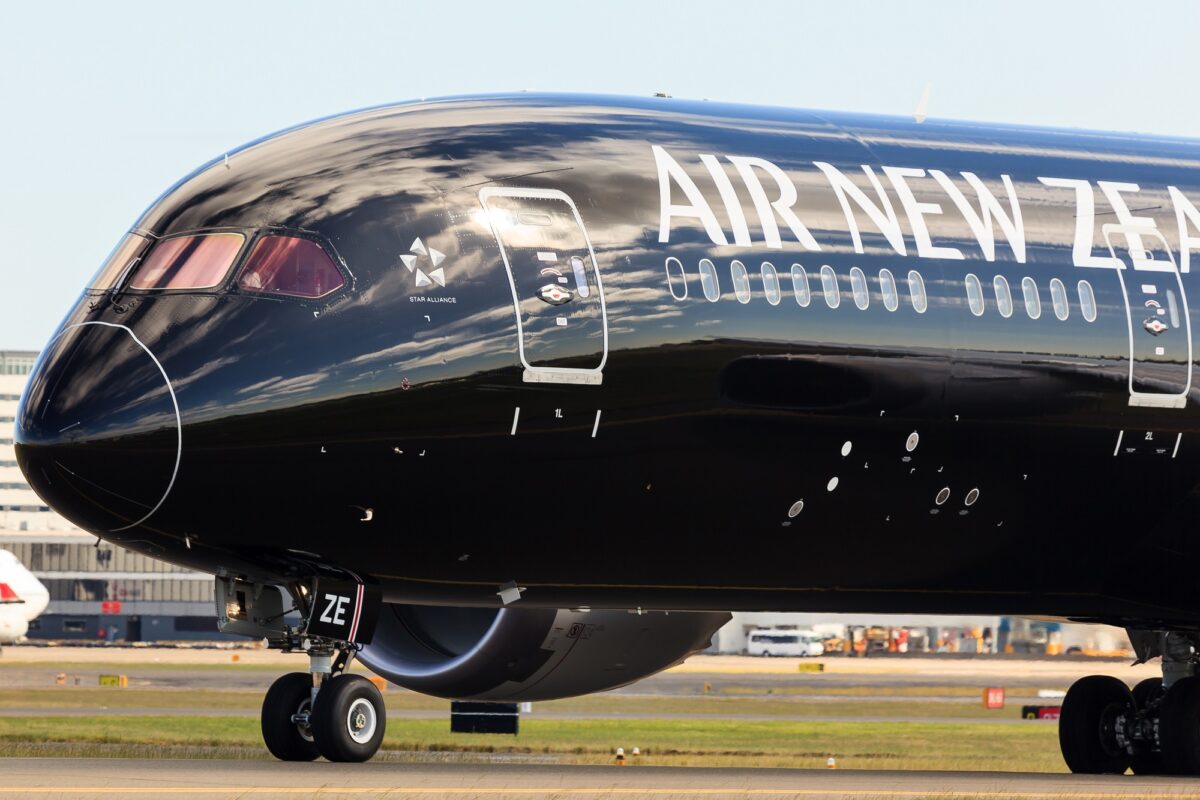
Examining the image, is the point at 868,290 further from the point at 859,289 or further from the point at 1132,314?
the point at 1132,314

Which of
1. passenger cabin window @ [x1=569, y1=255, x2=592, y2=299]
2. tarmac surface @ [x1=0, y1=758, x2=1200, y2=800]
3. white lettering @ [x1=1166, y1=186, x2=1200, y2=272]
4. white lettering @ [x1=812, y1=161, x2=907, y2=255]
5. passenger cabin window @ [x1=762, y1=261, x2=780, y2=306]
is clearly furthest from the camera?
white lettering @ [x1=1166, y1=186, x2=1200, y2=272]

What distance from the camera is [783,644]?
89062 millimetres

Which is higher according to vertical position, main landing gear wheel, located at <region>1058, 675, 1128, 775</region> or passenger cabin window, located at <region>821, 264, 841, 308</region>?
passenger cabin window, located at <region>821, 264, 841, 308</region>

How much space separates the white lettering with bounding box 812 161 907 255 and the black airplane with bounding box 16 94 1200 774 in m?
0.03

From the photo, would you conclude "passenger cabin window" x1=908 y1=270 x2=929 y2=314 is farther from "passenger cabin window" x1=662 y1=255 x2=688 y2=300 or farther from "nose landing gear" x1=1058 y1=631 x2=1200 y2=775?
"nose landing gear" x1=1058 y1=631 x2=1200 y2=775

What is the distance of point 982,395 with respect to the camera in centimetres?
1730

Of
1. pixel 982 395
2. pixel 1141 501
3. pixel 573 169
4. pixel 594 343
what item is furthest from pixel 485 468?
pixel 1141 501

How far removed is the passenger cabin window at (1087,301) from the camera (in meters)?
17.9

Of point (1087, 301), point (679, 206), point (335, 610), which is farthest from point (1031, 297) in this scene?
point (335, 610)

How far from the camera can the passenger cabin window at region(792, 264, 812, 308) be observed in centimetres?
1673

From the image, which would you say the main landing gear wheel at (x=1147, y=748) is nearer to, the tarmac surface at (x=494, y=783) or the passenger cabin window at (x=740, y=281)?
the tarmac surface at (x=494, y=783)

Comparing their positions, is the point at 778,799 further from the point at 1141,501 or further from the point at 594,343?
the point at 1141,501

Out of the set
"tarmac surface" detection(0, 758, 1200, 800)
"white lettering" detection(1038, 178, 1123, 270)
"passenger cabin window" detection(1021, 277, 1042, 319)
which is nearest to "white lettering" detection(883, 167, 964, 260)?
"passenger cabin window" detection(1021, 277, 1042, 319)

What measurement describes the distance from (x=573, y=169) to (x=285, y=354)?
293 cm
